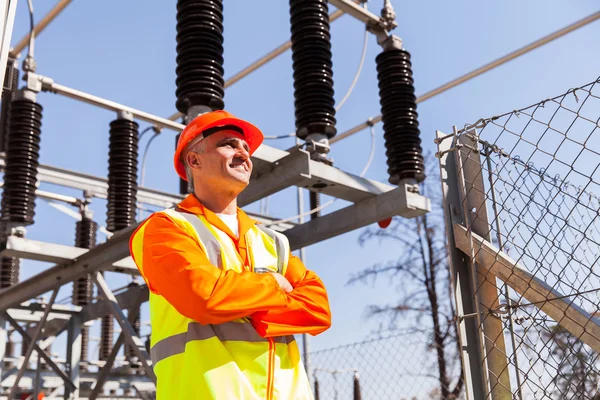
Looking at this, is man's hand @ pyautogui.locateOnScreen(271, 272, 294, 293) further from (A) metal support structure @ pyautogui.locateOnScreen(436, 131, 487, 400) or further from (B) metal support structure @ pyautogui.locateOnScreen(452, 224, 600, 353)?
(B) metal support structure @ pyautogui.locateOnScreen(452, 224, 600, 353)

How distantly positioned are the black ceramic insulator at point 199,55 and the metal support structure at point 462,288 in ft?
5.97

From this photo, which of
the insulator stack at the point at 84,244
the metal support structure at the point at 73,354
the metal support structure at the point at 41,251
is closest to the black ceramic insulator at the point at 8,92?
the metal support structure at the point at 41,251

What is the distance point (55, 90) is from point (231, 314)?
521 cm

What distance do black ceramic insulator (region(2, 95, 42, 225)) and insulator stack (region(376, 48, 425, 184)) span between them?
10.8ft

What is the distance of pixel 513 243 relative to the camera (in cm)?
298

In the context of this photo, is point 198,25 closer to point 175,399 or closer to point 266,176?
point 266,176

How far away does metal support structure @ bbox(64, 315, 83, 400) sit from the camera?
8359 millimetres

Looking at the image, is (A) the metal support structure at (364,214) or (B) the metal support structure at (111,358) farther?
(B) the metal support structure at (111,358)

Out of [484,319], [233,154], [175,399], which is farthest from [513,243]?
[175,399]

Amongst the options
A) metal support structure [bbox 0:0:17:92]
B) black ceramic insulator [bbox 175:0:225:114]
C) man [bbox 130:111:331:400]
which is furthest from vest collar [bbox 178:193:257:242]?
black ceramic insulator [bbox 175:0:225:114]


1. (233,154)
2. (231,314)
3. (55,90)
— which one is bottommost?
(231,314)

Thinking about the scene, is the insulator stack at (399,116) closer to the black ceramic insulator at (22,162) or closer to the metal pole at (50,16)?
the black ceramic insulator at (22,162)

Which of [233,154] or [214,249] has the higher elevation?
[233,154]

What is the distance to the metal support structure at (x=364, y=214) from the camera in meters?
5.03
